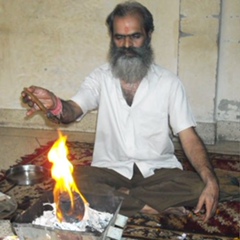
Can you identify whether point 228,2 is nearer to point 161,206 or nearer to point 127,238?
point 161,206

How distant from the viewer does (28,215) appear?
7.02ft

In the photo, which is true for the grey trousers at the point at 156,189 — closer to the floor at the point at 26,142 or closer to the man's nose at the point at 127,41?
the man's nose at the point at 127,41

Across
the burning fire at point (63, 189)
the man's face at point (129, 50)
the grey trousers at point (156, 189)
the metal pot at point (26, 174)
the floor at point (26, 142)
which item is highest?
the man's face at point (129, 50)

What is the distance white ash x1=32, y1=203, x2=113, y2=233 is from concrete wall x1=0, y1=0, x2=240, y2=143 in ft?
10.1

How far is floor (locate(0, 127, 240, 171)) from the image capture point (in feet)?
15.0

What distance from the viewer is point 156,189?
289 centimetres

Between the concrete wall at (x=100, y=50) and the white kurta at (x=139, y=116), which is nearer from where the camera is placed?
the white kurta at (x=139, y=116)

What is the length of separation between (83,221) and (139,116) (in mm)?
1066

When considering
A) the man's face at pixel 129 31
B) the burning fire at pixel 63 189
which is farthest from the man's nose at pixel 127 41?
the burning fire at pixel 63 189

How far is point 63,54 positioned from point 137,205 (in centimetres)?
302

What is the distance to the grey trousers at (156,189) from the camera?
9.36 ft

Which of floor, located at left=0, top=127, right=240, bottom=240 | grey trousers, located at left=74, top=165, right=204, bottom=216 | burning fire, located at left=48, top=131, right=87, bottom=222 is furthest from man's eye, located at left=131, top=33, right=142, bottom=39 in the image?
floor, located at left=0, top=127, right=240, bottom=240

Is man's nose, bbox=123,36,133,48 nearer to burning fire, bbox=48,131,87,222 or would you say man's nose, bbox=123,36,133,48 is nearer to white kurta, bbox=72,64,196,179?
white kurta, bbox=72,64,196,179

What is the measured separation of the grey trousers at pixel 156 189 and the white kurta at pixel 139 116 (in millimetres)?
116
